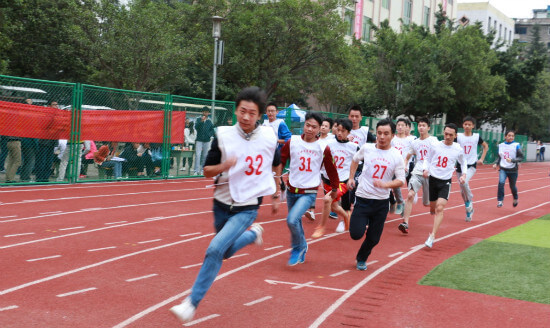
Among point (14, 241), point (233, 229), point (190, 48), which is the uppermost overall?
point (190, 48)

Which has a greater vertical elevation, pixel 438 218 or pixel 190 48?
pixel 190 48

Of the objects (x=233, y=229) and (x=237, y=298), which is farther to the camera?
(x=237, y=298)

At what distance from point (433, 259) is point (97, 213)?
580 cm

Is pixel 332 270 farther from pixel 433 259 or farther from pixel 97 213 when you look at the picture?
pixel 97 213

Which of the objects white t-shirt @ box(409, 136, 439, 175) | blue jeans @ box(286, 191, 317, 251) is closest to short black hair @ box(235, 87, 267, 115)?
blue jeans @ box(286, 191, 317, 251)

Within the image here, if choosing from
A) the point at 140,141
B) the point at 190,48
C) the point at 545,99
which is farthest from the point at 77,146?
the point at 545,99

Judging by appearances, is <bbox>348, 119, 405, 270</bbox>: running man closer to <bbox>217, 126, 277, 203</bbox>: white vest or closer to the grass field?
the grass field

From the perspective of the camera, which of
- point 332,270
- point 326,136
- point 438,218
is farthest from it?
point 326,136

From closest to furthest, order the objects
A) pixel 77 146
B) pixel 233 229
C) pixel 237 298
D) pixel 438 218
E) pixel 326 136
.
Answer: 1. pixel 233 229
2. pixel 237 298
3. pixel 438 218
4. pixel 326 136
5. pixel 77 146

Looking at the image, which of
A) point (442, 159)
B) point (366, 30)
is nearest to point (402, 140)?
point (442, 159)

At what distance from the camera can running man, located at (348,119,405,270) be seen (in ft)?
24.8

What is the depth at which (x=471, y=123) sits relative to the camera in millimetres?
12328

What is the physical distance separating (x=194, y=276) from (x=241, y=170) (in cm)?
195

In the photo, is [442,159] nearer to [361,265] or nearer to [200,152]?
[361,265]
